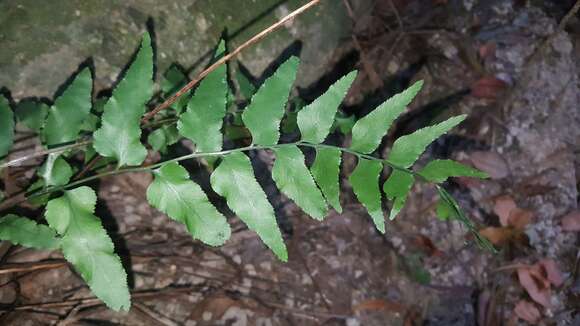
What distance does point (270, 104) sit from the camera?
1.41 metres

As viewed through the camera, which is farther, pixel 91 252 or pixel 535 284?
pixel 535 284

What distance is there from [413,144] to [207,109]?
0.57 meters

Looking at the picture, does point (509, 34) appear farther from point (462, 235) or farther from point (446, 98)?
point (462, 235)

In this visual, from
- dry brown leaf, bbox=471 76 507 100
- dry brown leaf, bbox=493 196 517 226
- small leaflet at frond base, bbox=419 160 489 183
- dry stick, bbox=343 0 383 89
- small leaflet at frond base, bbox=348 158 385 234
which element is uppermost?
small leaflet at frond base, bbox=348 158 385 234

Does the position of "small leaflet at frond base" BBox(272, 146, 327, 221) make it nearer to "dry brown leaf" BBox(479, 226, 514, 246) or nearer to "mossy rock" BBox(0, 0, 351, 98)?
"mossy rock" BBox(0, 0, 351, 98)

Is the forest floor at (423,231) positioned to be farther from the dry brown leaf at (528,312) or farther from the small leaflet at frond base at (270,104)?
the small leaflet at frond base at (270,104)

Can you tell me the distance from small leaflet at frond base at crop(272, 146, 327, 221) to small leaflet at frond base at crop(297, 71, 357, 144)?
0.06 metres

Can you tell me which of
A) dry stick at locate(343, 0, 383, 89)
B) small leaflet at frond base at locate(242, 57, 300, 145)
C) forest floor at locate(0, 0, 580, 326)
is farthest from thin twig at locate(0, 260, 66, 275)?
dry stick at locate(343, 0, 383, 89)

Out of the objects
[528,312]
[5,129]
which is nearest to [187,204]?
[5,129]

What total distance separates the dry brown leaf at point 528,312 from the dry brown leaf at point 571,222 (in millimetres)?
436

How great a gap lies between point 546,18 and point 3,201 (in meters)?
2.95

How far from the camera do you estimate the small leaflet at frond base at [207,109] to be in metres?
1.41

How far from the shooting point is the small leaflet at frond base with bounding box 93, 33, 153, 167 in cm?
140

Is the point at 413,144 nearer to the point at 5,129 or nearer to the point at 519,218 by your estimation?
the point at 5,129
